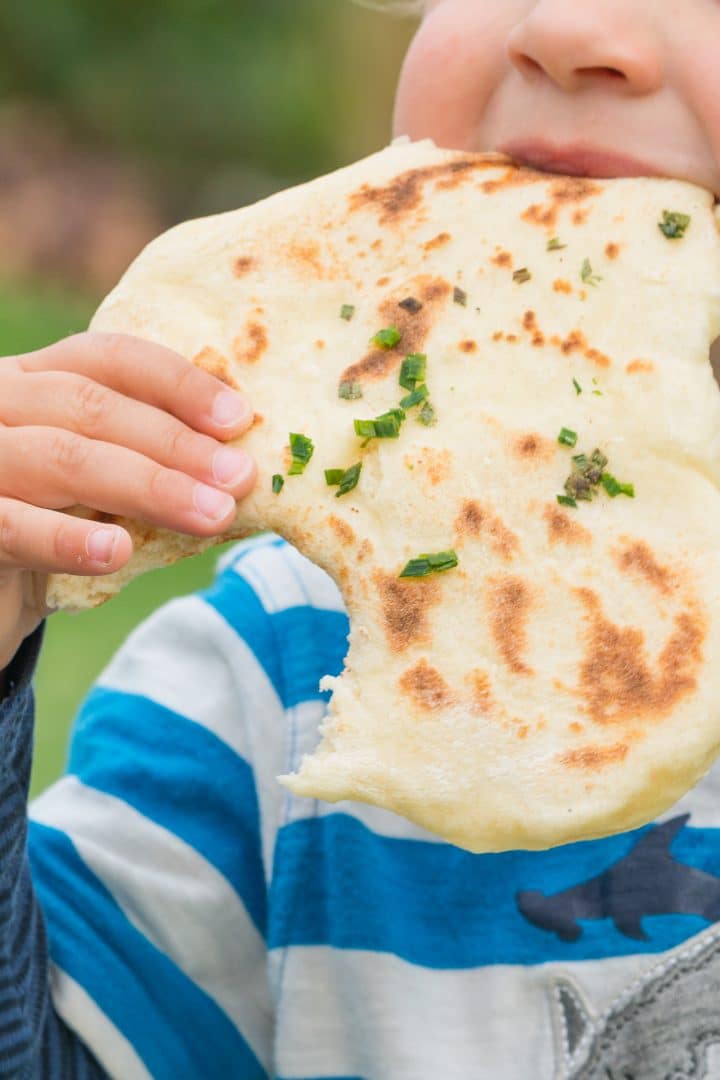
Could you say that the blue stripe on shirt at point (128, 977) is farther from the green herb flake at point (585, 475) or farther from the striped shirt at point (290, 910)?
the green herb flake at point (585, 475)

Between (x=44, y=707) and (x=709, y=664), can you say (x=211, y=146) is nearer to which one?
(x=44, y=707)

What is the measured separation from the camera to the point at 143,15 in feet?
29.0

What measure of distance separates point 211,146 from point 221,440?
320 inches

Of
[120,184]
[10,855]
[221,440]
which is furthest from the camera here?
[120,184]

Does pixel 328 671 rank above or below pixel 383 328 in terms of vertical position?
below

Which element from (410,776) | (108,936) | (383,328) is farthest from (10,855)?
(383,328)

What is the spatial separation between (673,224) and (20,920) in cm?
88

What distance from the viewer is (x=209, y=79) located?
8.65 metres

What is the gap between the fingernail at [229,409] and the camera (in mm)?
986

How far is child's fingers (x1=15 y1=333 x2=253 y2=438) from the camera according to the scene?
0.99 meters

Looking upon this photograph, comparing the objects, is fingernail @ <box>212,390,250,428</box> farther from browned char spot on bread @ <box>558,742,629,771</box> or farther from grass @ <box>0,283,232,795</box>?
grass @ <box>0,283,232,795</box>

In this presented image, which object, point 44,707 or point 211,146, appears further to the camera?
point 211,146

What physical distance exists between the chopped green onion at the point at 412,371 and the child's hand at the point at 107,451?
122mm

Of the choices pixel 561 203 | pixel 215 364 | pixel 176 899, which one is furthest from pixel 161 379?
pixel 176 899
